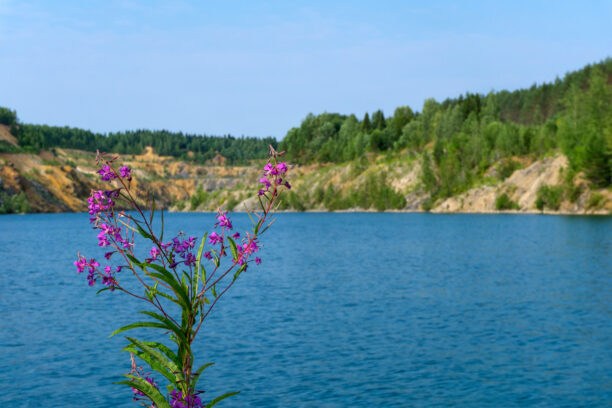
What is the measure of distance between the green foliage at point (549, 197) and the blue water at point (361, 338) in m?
116

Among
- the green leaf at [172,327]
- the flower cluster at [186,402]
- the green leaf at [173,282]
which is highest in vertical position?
the green leaf at [173,282]

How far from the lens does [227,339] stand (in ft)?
103

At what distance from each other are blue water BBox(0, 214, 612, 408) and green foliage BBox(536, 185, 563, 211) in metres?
116

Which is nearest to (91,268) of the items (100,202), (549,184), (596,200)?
(100,202)

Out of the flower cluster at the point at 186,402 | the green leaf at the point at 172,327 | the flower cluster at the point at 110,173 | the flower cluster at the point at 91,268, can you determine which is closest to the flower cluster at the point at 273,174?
the flower cluster at the point at 110,173

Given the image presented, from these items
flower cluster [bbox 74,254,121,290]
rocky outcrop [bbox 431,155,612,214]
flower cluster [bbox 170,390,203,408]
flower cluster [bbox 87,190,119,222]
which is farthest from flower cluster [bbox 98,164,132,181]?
rocky outcrop [bbox 431,155,612,214]

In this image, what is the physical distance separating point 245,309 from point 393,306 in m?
10.1

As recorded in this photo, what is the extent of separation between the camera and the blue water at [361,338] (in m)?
23.1

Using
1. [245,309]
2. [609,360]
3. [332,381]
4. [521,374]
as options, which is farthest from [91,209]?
[245,309]

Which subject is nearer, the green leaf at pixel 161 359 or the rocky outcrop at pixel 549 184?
the green leaf at pixel 161 359

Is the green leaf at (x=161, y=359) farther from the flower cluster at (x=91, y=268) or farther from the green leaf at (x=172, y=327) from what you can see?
the flower cluster at (x=91, y=268)

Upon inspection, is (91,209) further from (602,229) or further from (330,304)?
(602,229)

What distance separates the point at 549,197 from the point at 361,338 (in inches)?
6216

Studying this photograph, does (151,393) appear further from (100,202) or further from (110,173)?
(110,173)
